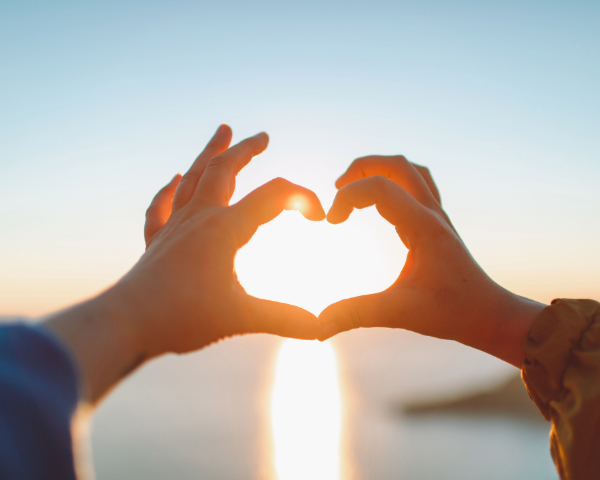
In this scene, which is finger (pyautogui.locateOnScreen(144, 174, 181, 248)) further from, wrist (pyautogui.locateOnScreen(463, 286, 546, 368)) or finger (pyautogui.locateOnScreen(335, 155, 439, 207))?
wrist (pyautogui.locateOnScreen(463, 286, 546, 368))

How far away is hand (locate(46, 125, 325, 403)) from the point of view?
138cm

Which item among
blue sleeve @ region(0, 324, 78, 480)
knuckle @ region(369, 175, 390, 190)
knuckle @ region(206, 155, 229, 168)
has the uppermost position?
knuckle @ region(206, 155, 229, 168)

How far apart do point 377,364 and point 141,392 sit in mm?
37914

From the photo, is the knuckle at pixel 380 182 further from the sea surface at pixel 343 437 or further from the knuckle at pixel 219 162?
the sea surface at pixel 343 437

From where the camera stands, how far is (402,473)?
49.2ft

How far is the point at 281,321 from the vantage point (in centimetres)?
212

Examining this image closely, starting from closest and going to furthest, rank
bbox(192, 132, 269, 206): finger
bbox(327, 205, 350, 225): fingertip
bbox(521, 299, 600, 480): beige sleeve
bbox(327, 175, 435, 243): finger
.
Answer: bbox(521, 299, 600, 480): beige sleeve → bbox(327, 175, 435, 243): finger → bbox(192, 132, 269, 206): finger → bbox(327, 205, 350, 225): fingertip

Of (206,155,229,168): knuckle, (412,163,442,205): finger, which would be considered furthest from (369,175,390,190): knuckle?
(206,155,229,168): knuckle

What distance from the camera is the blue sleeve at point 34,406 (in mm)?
583

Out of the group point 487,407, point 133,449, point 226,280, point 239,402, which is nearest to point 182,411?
point 239,402

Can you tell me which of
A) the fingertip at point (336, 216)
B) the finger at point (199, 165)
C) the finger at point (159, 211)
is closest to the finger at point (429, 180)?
the fingertip at point (336, 216)

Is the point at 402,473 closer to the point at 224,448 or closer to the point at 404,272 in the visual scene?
the point at 224,448

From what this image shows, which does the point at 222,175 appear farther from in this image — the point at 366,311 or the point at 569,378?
the point at 569,378

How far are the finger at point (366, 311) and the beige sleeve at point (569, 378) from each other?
76 centimetres
